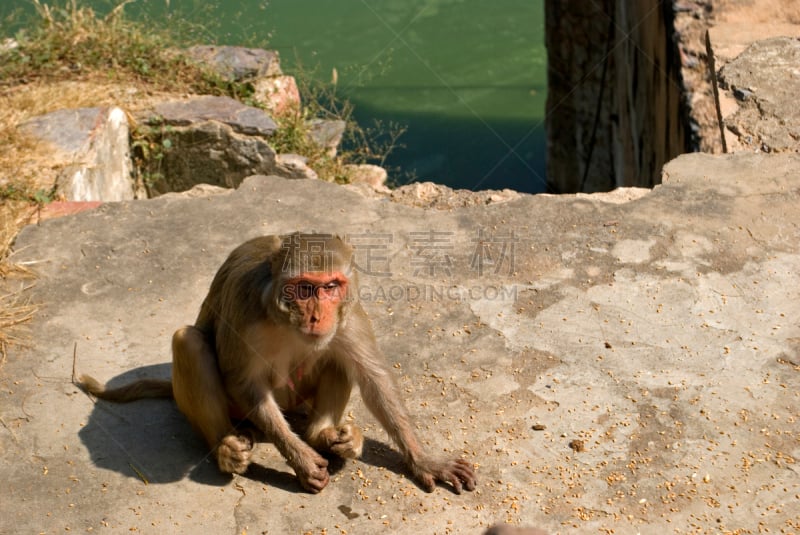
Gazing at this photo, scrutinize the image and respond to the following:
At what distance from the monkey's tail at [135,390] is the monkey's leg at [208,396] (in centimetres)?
50

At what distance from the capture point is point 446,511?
13.9 ft

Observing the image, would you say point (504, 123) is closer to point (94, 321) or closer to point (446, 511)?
point (94, 321)

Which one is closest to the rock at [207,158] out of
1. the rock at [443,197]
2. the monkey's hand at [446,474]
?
the rock at [443,197]

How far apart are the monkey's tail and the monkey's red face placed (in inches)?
46.5

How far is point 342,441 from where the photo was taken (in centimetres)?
436

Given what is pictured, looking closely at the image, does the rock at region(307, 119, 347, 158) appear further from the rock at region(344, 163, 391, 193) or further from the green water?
the green water

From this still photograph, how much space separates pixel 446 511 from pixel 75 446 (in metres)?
1.74

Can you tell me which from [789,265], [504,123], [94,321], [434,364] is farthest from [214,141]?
[504,123]

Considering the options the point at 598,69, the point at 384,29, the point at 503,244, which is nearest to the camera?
the point at 503,244

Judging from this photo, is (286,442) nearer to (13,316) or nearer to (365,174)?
(13,316)

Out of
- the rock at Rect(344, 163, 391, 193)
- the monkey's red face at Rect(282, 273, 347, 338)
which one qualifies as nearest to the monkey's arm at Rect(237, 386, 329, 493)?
the monkey's red face at Rect(282, 273, 347, 338)

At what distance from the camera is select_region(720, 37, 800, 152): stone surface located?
6930 millimetres

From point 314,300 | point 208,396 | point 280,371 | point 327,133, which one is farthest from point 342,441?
point 327,133

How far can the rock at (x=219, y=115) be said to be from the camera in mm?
8516
